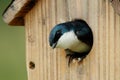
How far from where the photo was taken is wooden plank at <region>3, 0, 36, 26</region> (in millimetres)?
2762

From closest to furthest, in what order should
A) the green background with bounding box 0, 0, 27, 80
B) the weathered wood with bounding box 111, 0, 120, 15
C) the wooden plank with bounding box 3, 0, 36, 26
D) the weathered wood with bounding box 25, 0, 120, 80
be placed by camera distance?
the weathered wood with bounding box 111, 0, 120, 15
the weathered wood with bounding box 25, 0, 120, 80
the wooden plank with bounding box 3, 0, 36, 26
the green background with bounding box 0, 0, 27, 80

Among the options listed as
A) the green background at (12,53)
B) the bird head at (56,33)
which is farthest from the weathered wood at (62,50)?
the green background at (12,53)

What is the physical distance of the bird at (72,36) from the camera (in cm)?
249

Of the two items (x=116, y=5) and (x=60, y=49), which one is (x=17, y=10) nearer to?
(x=60, y=49)

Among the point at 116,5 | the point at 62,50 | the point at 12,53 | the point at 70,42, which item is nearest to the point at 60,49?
the point at 62,50

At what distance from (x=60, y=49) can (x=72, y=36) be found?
213 millimetres

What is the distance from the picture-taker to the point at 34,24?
9.31ft

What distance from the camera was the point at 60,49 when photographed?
8.89 ft

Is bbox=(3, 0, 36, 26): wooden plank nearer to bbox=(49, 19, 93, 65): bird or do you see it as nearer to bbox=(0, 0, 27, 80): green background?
bbox=(49, 19, 93, 65): bird

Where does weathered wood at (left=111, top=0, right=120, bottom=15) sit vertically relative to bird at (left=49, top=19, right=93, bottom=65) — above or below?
above

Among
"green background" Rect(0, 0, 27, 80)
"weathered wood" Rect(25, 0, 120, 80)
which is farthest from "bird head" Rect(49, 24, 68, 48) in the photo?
"green background" Rect(0, 0, 27, 80)

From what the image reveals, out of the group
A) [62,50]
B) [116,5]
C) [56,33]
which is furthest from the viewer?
[62,50]

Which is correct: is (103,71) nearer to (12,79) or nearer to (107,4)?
(107,4)

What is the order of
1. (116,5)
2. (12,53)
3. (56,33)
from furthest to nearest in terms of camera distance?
(12,53), (56,33), (116,5)
